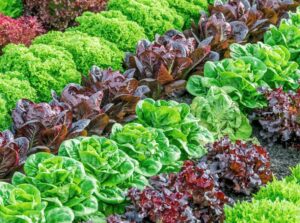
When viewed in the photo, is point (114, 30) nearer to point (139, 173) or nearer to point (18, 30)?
point (18, 30)

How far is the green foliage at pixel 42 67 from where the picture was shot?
6.87m

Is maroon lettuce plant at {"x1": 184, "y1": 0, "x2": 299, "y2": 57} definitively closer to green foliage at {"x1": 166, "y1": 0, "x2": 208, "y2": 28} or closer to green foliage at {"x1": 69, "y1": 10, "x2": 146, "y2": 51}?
green foliage at {"x1": 166, "y1": 0, "x2": 208, "y2": 28}

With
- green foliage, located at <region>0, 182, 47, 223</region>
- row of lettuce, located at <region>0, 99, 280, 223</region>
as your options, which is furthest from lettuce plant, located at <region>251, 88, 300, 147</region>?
green foliage, located at <region>0, 182, 47, 223</region>

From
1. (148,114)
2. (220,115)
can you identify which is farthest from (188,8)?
(148,114)

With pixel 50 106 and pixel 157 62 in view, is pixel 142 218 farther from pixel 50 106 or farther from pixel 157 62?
pixel 157 62

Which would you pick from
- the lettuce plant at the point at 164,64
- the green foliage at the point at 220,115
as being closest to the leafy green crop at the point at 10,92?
the lettuce plant at the point at 164,64

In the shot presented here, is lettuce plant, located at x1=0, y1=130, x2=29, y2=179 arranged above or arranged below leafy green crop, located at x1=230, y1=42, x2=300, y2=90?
above

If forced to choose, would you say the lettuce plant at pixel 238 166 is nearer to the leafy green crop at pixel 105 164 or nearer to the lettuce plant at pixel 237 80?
the leafy green crop at pixel 105 164

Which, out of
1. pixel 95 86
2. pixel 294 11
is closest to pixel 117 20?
pixel 95 86

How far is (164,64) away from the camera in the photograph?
7.30 meters

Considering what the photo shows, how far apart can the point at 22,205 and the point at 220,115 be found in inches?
117

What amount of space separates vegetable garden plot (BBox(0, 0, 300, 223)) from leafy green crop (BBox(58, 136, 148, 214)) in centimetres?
1

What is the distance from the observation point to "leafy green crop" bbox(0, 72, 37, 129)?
6.26 meters

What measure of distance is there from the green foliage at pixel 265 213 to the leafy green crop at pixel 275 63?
9.60 ft
